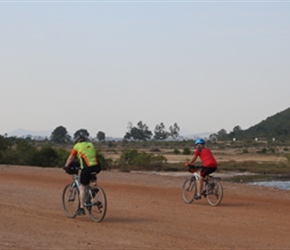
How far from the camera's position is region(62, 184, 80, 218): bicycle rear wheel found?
17234 mm

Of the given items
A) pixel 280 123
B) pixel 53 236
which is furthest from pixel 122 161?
pixel 280 123

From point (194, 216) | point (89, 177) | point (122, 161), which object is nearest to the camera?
point (89, 177)

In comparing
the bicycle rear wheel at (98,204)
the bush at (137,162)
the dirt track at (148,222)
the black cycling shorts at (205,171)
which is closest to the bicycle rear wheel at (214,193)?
the dirt track at (148,222)

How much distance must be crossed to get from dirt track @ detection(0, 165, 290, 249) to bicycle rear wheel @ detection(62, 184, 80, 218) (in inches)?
10.0

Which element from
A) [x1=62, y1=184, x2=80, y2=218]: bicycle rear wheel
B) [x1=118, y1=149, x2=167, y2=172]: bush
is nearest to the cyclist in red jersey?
[x1=62, y1=184, x2=80, y2=218]: bicycle rear wheel

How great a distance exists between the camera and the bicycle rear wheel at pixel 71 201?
17.2 m

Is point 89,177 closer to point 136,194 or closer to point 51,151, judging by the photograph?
point 136,194

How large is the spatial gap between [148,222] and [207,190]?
4.12 m

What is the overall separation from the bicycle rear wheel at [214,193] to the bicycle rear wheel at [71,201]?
4573mm

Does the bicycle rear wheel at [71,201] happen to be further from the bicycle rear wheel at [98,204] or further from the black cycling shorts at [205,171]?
the black cycling shorts at [205,171]

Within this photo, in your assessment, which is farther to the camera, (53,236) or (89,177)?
(89,177)

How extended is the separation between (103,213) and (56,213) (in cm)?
235

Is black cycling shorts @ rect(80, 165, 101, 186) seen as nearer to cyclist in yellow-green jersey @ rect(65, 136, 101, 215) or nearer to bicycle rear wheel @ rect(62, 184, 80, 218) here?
cyclist in yellow-green jersey @ rect(65, 136, 101, 215)

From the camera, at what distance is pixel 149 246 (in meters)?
13.2
